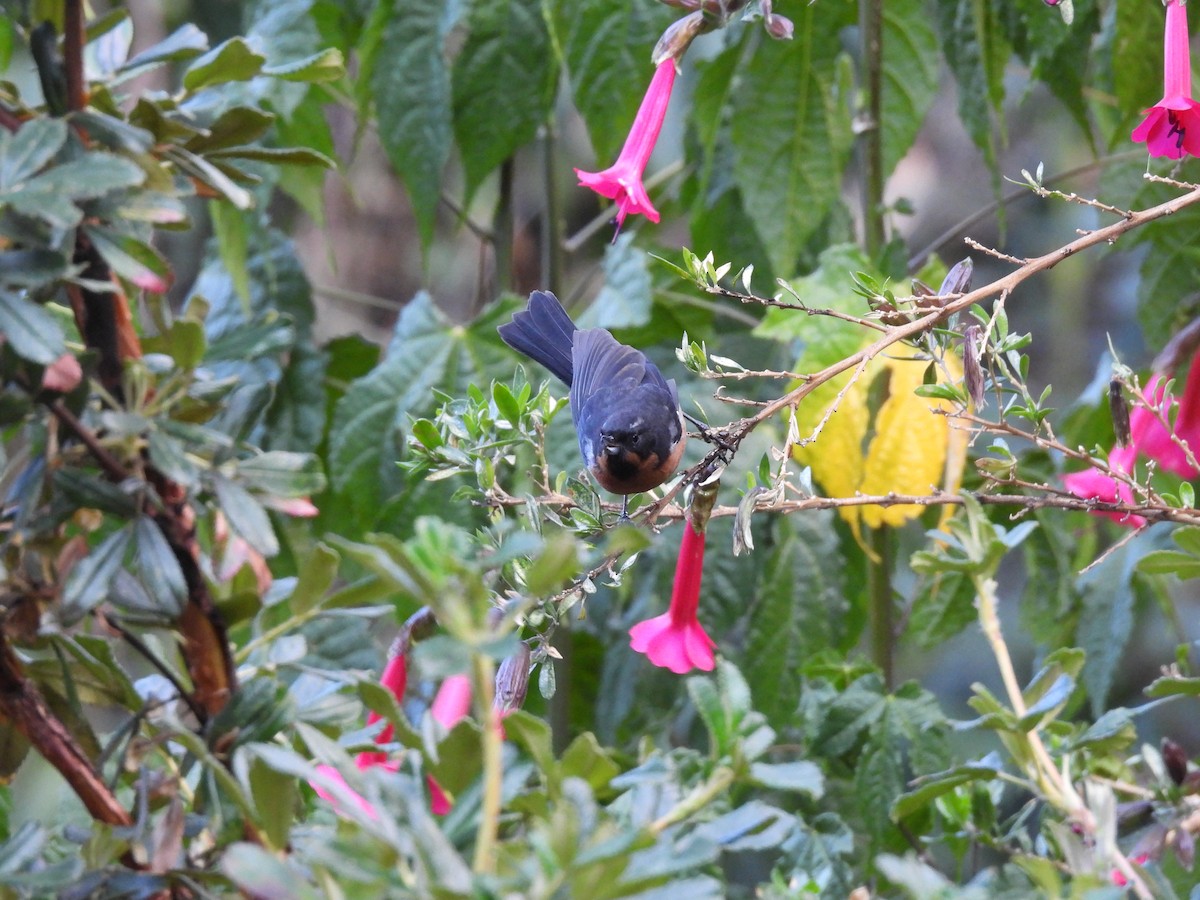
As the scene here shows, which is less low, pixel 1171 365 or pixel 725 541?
pixel 1171 365

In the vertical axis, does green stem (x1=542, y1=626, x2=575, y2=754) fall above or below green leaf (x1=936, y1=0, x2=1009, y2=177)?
below

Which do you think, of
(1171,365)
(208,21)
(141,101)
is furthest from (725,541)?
(208,21)

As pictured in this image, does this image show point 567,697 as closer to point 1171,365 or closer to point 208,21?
point 1171,365

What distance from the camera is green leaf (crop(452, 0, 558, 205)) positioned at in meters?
1.27

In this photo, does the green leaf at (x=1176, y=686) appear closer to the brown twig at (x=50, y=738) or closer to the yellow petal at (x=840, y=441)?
the yellow petal at (x=840, y=441)

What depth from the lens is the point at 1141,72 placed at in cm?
101

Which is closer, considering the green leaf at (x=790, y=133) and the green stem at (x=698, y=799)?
the green stem at (x=698, y=799)

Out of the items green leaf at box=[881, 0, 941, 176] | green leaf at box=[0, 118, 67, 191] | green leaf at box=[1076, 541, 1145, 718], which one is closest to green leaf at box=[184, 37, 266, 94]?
green leaf at box=[0, 118, 67, 191]

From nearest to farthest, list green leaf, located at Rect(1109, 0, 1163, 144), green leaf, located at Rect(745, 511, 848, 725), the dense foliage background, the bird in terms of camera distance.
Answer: the dense foliage background, the bird, green leaf, located at Rect(1109, 0, 1163, 144), green leaf, located at Rect(745, 511, 848, 725)

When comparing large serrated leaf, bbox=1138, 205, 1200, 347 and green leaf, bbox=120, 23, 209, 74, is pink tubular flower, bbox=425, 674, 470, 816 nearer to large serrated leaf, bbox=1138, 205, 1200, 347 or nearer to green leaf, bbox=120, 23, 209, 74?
green leaf, bbox=120, 23, 209, 74

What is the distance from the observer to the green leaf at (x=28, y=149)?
1.74 ft

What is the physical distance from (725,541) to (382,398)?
15.6 inches

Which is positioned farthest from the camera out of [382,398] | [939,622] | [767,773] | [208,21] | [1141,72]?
[208,21]

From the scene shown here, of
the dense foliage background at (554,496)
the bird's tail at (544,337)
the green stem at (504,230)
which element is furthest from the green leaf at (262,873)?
the green stem at (504,230)
